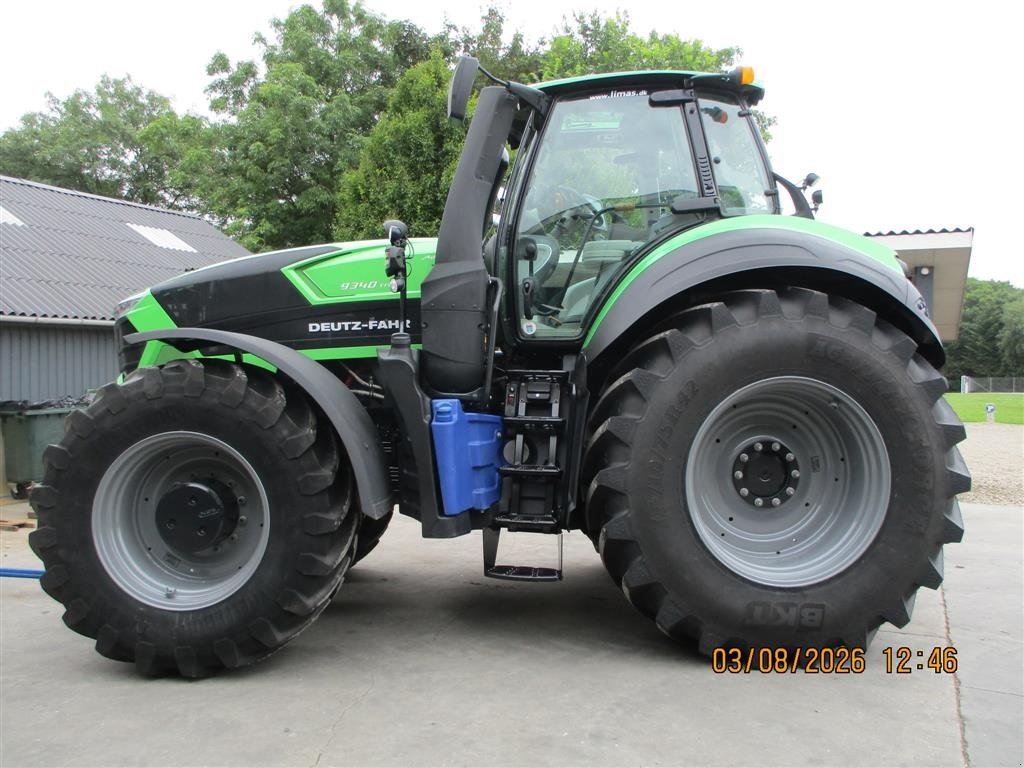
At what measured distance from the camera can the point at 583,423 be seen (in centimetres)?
383

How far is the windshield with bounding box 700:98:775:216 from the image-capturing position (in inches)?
162

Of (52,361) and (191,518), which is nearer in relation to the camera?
(191,518)

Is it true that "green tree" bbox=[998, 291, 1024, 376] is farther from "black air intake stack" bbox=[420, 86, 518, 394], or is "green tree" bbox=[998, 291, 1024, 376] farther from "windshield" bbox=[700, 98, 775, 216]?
"black air intake stack" bbox=[420, 86, 518, 394]

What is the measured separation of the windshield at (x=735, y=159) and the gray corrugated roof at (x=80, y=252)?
966 centimetres

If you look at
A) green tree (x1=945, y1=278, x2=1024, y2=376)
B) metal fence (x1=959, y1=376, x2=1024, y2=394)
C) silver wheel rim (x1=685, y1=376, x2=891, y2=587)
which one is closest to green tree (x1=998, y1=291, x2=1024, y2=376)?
green tree (x1=945, y1=278, x2=1024, y2=376)

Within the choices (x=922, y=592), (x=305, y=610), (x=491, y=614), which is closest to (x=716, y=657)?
(x=491, y=614)

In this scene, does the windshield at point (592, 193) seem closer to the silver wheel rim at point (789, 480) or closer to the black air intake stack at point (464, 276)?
the black air intake stack at point (464, 276)

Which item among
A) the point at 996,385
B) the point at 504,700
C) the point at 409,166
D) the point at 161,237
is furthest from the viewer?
the point at 996,385

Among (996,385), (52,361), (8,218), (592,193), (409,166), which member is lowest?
(996,385)

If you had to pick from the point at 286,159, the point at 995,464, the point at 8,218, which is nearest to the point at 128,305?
the point at 8,218

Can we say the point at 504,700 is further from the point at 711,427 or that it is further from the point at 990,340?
the point at 990,340

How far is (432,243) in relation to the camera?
4.46 metres

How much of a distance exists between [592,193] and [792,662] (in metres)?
2.39

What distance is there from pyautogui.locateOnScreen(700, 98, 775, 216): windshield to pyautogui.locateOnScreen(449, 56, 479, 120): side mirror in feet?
4.13
